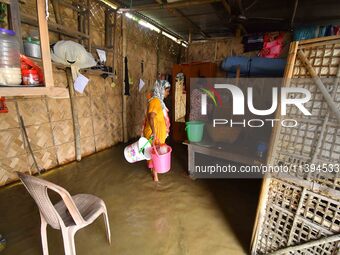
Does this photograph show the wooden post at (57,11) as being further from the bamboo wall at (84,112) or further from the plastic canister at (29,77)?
the plastic canister at (29,77)

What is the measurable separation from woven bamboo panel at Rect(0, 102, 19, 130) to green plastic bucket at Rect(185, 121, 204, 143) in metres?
2.39

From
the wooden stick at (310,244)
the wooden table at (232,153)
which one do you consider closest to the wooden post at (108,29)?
the wooden table at (232,153)

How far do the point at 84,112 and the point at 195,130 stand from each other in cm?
217

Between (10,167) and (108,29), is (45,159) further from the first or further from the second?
(108,29)

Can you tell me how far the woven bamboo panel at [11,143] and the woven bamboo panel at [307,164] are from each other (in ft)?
10.2

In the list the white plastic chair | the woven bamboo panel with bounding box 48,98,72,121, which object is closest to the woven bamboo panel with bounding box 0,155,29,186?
the woven bamboo panel with bounding box 48,98,72,121

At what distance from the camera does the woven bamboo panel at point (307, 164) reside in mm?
1138

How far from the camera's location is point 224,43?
177 inches

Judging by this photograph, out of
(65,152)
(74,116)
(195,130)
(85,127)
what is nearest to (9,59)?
(195,130)

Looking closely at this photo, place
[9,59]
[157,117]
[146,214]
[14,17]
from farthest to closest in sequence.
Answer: [157,117] → [146,214] → [14,17] → [9,59]

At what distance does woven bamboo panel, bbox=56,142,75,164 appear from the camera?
3.22m

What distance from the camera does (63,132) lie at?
10.6 ft

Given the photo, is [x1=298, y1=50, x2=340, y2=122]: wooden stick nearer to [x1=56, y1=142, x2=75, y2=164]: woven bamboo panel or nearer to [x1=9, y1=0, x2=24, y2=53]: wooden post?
[x1=9, y1=0, x2=24, y2=53]: wooden post

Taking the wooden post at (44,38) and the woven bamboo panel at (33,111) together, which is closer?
the wooden post at (44,38)
